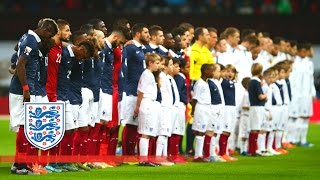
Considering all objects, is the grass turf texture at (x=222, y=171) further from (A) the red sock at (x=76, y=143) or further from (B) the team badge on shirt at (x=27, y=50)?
(B) the team badge on shirt at (x=27, y=50)

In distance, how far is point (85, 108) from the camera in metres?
20.4

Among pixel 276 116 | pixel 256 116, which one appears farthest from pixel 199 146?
pixel 276 116

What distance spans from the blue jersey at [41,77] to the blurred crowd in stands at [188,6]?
62.8 feet

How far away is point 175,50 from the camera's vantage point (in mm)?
23938

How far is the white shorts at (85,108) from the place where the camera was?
20.3 meters

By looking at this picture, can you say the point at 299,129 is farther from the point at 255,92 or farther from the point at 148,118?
the point at 148,118

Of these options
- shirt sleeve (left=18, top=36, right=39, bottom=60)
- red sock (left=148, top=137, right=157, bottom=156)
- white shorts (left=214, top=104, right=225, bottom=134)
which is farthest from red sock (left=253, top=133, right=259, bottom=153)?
shirt sleeve (left=18, top=36, right=39, bottom=60)

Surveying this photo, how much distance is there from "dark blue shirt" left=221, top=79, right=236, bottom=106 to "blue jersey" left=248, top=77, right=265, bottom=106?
127 centimetres

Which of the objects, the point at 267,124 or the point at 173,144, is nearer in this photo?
the point at 173,144

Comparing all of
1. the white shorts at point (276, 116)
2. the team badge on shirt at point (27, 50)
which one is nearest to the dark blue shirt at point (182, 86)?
the white shorts at point (276, 116)

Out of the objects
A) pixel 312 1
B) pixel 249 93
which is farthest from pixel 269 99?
pixel 312 1

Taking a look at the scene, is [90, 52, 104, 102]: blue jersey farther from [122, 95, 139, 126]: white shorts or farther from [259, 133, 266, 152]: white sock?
[259, 133, 266, 152]: white sock

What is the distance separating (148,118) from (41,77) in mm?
2995

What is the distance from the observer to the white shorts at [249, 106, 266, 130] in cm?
2547
